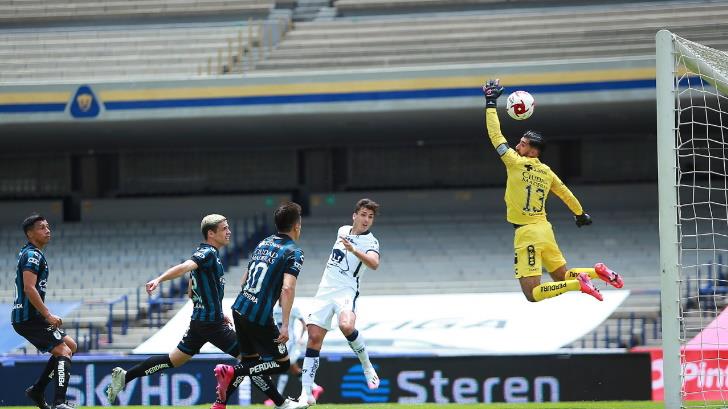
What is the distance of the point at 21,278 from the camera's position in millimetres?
10344

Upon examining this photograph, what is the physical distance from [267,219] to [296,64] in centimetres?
463

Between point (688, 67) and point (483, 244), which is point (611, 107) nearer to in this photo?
point (483, 244)

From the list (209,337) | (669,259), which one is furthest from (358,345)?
(669,259)

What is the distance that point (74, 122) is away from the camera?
78.6 ft

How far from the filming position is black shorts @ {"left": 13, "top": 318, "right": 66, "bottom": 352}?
1052 cm

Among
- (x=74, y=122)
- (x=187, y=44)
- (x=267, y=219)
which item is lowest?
(x=267, y=219)

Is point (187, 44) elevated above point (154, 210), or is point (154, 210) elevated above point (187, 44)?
point (187, 44)

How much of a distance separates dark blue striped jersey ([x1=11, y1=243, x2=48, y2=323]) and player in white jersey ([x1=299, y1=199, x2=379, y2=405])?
2.77 meters

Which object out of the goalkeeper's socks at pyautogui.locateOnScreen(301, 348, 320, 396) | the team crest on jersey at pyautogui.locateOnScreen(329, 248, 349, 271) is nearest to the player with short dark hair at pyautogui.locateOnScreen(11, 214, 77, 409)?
the goalkeeper's socks at pyautogui.locateOnScreen(301, 348, 320, 396)

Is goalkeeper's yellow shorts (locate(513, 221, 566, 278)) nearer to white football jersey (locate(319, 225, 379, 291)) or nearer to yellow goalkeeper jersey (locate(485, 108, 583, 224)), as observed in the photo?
yellow goalkeeper jersey (locate(485, 108, 583, 224))

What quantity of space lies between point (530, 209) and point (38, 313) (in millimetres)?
5166

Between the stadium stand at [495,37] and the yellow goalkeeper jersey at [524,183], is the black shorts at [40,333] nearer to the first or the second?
the yellow goalkeeper jersey at [524,183]

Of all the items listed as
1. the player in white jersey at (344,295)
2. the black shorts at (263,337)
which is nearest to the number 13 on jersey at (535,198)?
the player in white jersey at (344,295)

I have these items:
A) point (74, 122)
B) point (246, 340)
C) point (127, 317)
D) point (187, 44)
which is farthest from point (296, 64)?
point (246, 340)
